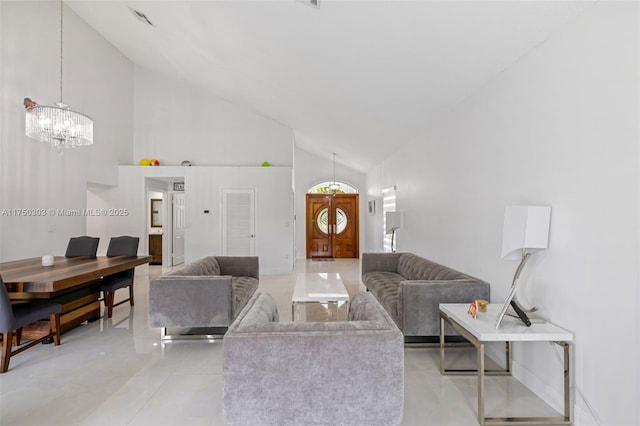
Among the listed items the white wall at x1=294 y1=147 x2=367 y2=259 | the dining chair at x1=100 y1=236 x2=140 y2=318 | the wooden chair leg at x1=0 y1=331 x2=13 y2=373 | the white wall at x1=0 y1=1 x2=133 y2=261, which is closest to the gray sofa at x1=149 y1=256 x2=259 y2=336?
the wooden chair leg at x1=0 y1=331 x2=13 y2=373

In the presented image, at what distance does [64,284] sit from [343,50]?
3466 mm

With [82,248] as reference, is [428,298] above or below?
below

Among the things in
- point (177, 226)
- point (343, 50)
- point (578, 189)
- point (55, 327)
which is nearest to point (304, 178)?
point (177, 226)

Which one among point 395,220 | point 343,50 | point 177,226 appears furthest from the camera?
point 177,226

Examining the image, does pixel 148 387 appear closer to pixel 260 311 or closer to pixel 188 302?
pixel 188 302

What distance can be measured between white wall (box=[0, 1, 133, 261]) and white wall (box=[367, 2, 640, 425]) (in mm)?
6220

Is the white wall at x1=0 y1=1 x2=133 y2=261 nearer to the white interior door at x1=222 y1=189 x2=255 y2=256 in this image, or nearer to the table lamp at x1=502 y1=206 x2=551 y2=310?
the white interior door at x1=222 y1=189 x2=255 y2=256

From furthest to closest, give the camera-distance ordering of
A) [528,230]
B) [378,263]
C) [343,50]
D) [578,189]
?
[378,263] < [343,50] < [528,230] < [578,189]

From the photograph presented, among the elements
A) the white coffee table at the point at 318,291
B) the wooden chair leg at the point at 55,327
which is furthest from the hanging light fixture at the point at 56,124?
the white coffee table at the point at 318,291

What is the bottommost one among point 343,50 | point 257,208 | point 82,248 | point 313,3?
point 82,248

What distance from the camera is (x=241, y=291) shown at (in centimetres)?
360

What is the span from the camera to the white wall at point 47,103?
4520 millimetres

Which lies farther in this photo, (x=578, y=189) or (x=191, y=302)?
(x=191, y=302)

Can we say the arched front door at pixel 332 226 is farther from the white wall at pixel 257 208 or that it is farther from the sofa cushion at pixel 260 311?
the sofa cushion at pixel 260 311
